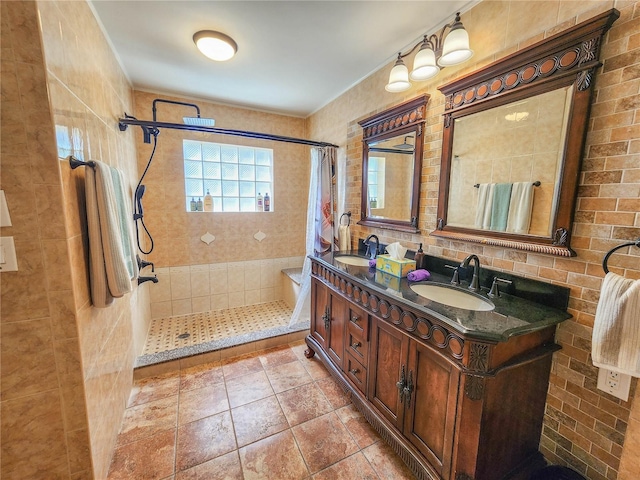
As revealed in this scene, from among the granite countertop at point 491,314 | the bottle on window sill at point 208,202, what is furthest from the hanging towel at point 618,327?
the bottle on window sill at point 208,202

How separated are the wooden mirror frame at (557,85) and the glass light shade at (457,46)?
6.4 inches

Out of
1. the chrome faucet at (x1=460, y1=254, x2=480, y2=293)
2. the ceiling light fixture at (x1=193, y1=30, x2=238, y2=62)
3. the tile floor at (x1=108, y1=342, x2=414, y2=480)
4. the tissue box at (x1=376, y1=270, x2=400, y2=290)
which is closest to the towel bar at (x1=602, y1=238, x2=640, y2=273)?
the chrome faucet at (x1=460, y1=254, x2=480, y2=293)

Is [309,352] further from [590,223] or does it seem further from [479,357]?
[590,223]

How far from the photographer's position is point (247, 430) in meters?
1.60

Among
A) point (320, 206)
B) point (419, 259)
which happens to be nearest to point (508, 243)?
point (419, 259)

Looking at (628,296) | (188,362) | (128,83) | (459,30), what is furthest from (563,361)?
(128,83)

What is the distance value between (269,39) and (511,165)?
173 centimetres

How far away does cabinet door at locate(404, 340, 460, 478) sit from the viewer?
1.10 m

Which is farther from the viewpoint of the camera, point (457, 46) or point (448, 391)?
point (457, 46)

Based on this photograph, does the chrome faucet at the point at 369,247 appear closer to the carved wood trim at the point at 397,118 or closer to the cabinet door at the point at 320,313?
the cabinet door at the point at 320,313

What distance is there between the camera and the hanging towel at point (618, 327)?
0.91 meters

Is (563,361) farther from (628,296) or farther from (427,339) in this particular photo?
(427,339)

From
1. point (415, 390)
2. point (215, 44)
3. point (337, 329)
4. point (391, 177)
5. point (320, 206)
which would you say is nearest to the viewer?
point (415, 390)

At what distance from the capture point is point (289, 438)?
155 cm
